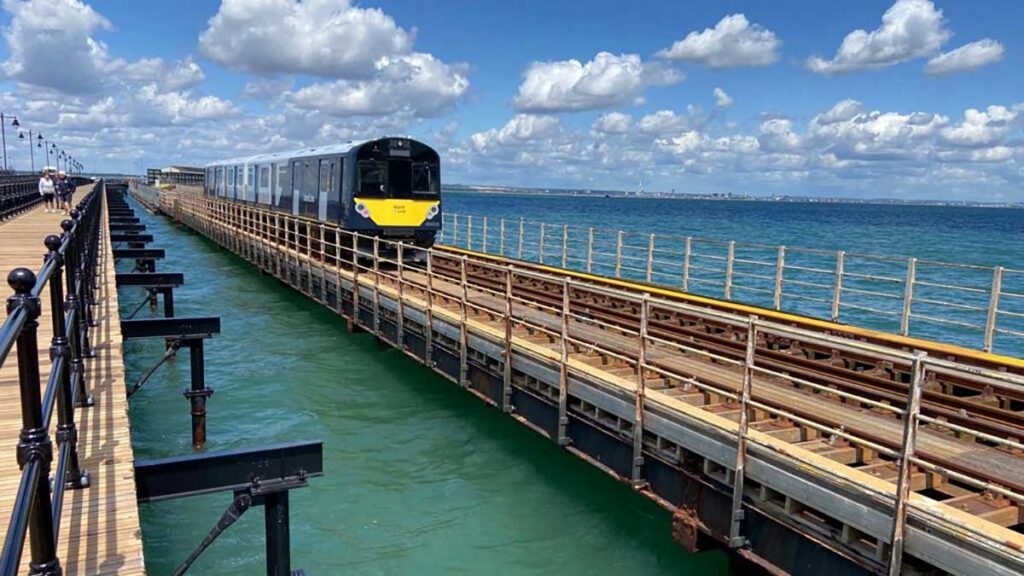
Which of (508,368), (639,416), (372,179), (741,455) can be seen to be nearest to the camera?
(741,455)

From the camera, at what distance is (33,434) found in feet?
8.82

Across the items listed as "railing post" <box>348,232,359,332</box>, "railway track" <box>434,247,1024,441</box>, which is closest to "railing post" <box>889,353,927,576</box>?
"railway track" <box>434,247,1024,441</box>

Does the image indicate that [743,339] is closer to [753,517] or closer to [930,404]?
[930,404]

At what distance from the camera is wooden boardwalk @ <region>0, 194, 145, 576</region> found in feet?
12.2

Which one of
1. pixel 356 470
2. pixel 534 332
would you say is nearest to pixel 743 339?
pixel 534 332

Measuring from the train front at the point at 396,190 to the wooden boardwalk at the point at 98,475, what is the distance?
10120mm

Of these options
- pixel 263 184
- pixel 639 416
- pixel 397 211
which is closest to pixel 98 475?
pixel 639 416

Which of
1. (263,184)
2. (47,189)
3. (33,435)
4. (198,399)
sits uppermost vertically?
(263,184)

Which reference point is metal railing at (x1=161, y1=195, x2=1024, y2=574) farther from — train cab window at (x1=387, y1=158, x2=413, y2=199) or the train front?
train cab window at (x1=387, y1=158, x2=413, y2=199)

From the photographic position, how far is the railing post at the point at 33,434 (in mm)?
2660

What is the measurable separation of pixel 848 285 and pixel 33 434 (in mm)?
35386

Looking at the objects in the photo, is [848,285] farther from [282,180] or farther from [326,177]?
[282,180]

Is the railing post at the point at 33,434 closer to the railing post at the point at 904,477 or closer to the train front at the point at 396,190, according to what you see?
the railing post at the point at 904,477

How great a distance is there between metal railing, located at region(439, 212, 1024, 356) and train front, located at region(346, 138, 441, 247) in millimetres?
2562
